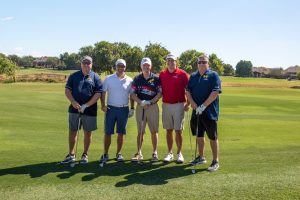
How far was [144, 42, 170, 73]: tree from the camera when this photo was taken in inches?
3944

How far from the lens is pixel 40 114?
20.0 meters

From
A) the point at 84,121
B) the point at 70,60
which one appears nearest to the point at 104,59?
the point at 70,60

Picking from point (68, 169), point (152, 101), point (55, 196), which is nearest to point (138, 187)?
point (55, 196)

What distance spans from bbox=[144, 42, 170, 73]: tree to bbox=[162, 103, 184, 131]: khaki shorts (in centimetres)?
8881

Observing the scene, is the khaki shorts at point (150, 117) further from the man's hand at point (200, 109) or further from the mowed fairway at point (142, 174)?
the man's hand at point (200, 109)

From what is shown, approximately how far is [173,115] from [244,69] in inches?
6812

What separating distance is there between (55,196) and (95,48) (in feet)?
340

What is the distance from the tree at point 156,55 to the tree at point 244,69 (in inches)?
3090

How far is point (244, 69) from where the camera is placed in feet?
578

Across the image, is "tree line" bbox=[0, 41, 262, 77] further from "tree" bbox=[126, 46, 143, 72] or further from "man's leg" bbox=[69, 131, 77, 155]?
"man's leg" bbox=[69, 131, 77, 155]

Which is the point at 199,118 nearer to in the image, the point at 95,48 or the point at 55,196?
the point at 55,196

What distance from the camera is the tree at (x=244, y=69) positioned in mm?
176125

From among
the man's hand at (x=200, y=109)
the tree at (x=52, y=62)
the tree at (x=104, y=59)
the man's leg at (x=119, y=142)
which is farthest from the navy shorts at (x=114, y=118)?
the tree at (x=52, y=62)

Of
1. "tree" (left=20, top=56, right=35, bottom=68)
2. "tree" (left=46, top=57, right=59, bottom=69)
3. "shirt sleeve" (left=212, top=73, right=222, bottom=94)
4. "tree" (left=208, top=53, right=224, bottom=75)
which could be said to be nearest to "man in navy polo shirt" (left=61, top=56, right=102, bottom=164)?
"shirt sleeve" (left=212, top=73, right=222, bottom=94)
